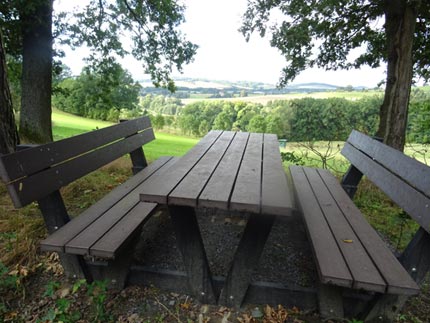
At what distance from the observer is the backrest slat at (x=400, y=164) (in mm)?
1692

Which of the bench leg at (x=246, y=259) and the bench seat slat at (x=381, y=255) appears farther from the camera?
the bench leg at (x=246, y=259)

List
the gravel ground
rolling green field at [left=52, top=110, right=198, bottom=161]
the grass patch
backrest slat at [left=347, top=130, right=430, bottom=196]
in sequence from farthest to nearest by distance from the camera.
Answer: the grass patch, rolling green field at [left=52, top=110, right=198, bottom=161], the gravel ground, backrest slat at [left=347, top=130, right=430, bottom=196]

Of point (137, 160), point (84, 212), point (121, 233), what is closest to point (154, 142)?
point (137, 160)

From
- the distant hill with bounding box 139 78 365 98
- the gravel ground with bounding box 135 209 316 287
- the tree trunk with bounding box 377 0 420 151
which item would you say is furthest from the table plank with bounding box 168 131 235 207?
the distant hill with bounding box 139 78 365 98

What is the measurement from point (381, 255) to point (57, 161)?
2.28 meters

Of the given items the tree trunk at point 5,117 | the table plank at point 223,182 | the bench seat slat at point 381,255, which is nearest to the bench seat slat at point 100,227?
the table plank at point 223,182

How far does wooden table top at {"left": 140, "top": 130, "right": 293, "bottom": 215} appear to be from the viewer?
1.43 meters

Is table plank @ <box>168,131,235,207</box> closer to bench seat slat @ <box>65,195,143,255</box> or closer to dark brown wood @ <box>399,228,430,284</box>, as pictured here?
bench seat slat @ <box>65,195,143,255</box>

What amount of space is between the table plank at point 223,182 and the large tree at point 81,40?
4.19 meters

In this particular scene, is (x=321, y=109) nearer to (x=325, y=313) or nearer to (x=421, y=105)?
(x=421, y=105)

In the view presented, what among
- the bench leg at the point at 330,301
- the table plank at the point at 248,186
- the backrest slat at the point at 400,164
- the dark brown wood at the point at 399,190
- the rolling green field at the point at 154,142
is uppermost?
the backrest slat at the point at 400,164

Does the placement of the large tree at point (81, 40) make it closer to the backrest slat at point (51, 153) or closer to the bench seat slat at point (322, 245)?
the backrest slat at point (51, 153)

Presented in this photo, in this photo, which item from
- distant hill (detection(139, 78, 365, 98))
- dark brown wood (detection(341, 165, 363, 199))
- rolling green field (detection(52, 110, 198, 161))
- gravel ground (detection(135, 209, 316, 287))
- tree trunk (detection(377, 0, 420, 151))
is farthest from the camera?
rolling green field (detection(52, 110, 198, 161))

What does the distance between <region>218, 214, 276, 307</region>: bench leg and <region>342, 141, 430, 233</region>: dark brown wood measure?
88 cm
